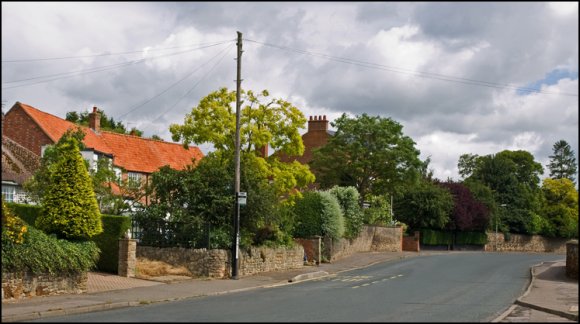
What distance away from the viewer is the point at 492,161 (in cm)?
9144

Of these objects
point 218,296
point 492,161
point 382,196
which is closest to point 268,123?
point 218,296

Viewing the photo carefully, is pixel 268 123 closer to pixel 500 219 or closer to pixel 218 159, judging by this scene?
pixel 218 159

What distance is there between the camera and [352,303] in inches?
733

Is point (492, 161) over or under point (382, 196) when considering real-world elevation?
over

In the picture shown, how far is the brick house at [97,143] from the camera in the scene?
42797 mm

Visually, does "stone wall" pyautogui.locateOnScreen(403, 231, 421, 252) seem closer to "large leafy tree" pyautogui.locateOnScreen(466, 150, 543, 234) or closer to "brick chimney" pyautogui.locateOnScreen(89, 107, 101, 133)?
"large leafy tree" pyautogui.locateOnScreen(466, 150, 543, 234)

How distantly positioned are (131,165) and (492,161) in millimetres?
57816

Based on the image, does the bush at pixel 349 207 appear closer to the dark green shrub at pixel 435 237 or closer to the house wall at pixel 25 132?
the dark green shrub at pixel 435 237

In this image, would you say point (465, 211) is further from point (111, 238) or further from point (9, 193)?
point (111, 238)

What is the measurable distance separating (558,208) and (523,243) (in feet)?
35.7

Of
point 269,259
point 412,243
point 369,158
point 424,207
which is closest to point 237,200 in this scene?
point 269,259

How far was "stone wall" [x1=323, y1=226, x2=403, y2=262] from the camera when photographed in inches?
1726

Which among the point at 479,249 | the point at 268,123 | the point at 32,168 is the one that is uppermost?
the point at 268,123

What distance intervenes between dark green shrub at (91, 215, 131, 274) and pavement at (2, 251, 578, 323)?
0.66 m
